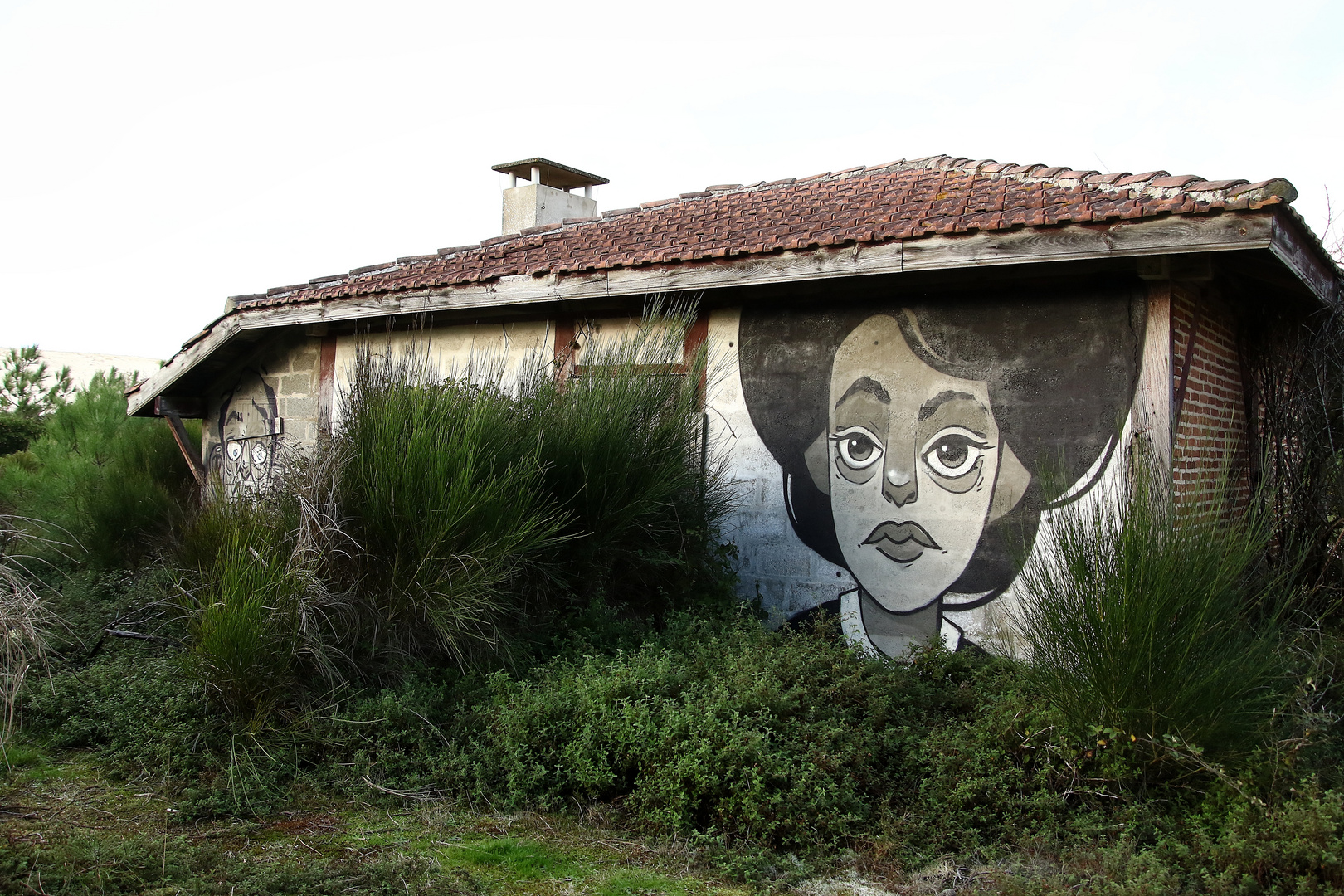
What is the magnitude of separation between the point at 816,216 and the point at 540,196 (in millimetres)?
5814

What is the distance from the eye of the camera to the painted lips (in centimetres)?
627

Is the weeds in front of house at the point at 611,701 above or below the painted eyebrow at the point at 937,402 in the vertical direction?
below

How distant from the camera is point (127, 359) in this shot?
5266 centimetres

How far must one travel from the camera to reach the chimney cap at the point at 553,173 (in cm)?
1246

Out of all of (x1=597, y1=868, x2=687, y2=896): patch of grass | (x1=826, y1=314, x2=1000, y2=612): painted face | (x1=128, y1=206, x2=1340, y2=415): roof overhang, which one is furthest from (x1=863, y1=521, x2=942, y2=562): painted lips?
(x1=597, y1=868, x2=687, y2=896): patch of grass

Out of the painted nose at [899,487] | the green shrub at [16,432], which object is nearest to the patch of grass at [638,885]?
the painted nose at [899,487]

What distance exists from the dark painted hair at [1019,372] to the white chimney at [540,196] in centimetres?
636

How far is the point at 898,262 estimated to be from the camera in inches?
228

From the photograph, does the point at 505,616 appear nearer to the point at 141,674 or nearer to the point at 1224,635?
the point at 141,674

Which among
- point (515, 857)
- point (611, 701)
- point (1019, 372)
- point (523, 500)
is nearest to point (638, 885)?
point (515, 857)

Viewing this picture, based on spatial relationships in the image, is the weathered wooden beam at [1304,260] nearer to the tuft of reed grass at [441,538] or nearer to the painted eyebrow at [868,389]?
the painted eyebrow at [868,389]

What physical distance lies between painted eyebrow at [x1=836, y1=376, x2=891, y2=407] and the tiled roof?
41.3 inches

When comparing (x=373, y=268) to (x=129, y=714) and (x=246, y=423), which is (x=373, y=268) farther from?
(x=129, y=714)

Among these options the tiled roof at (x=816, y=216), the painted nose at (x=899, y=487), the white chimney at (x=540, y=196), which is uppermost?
the white chimney at (x=540, y=196)
